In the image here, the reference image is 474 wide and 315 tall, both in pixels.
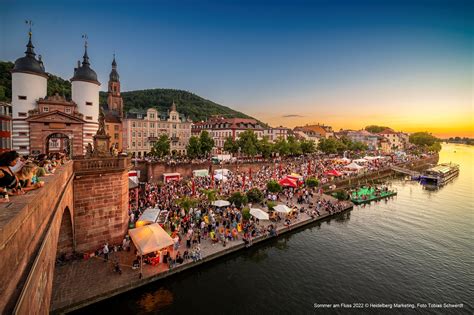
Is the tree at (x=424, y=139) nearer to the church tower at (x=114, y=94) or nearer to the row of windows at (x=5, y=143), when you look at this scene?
the church tower at (x=114, y=94)

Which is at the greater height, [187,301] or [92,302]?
[92,302]

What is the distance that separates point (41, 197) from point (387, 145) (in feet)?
495

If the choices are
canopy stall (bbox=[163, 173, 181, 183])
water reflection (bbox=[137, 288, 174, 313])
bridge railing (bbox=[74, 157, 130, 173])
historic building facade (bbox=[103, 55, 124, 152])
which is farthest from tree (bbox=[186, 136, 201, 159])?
water reflection (bbox=[137, 288, 174, 313])

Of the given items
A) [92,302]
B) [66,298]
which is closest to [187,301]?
[92,302]

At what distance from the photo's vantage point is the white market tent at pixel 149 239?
1423 centimetres

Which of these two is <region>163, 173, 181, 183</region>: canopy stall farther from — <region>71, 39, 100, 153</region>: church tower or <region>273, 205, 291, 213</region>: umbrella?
<region>273, 205, 291, 213</region>: umbrella

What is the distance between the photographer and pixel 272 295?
47.7 feet

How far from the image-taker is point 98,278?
13.4 metres

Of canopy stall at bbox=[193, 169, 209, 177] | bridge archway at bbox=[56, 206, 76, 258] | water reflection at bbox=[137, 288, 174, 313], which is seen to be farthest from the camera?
canopy stall at bbox=[193, 169, 209, 177]

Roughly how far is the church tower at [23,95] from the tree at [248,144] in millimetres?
37944

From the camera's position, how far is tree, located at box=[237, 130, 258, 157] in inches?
2126

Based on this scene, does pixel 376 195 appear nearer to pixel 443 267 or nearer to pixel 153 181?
pixel 443 267

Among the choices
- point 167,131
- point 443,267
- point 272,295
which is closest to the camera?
point 272,295

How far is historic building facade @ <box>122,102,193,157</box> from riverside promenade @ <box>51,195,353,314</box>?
41.0 m
